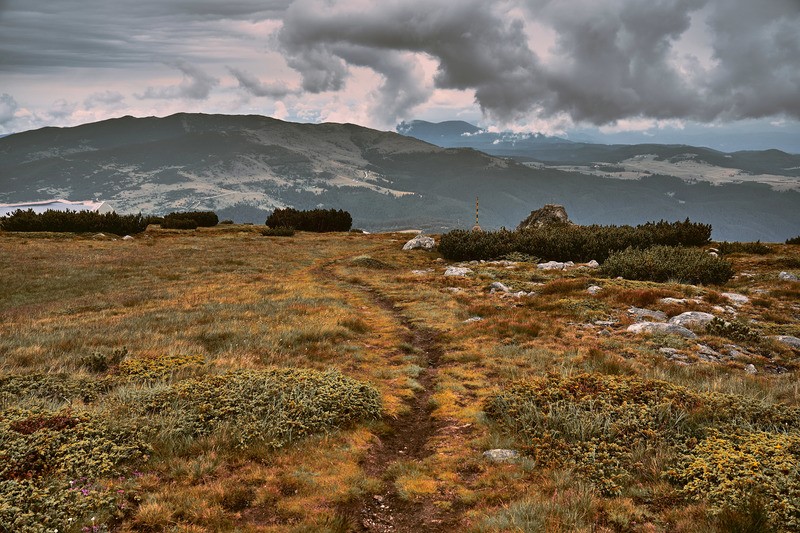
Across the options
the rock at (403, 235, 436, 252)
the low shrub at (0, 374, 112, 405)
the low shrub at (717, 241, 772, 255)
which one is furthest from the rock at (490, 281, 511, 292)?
the rock at (403, 235, 436, 252)

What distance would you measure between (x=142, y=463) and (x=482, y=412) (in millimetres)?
6480

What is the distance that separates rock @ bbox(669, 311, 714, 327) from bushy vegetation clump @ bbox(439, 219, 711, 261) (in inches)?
679

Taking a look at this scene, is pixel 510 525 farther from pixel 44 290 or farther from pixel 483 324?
pixel 44 290

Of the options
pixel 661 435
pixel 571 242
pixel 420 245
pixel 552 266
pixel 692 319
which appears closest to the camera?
pixel 661 435

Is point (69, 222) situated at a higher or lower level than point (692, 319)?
higher

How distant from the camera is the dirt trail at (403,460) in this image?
6176 millimetres

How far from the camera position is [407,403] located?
10.5m

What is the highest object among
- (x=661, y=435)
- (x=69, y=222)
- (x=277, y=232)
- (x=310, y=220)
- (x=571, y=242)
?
(x=69, y=222)

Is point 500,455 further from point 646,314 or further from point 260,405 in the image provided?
point 646,314

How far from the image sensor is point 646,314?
51.8 ft

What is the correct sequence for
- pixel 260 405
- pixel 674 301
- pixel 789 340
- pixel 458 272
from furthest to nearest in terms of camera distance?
pixel 458 272 → pixel 674 301 → pixel 789 340 → pixel 260 405

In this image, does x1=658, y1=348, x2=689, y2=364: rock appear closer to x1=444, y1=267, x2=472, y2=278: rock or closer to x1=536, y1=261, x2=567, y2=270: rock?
x1=444, y1=267, x2=472, y2=278: rock

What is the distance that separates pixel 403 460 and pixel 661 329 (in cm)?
1040

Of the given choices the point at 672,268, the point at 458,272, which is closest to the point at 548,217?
the point at 458,272
